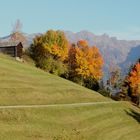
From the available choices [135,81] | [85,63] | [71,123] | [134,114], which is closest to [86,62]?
[85,63]

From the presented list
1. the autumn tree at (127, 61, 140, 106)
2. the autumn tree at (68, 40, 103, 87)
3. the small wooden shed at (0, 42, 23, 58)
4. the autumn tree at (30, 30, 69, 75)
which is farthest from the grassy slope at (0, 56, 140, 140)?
the autumn tree at (30, 30, 69, 75)

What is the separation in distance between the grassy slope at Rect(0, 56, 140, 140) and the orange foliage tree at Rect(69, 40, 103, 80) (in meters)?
41.9

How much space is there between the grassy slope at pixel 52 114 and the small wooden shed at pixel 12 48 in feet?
81.0

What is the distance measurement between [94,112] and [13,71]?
13.8 m

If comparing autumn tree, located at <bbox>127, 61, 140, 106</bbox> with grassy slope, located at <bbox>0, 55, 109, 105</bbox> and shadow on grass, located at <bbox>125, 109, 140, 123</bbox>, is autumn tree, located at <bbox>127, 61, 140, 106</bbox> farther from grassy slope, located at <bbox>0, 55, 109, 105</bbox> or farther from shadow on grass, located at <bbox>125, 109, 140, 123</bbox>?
grassy slope, located at <bbox>0, 55, 109, 105</bbox>

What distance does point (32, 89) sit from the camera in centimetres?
6259

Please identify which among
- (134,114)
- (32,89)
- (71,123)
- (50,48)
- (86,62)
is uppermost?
(50,48)

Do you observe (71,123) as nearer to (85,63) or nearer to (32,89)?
(32,89)

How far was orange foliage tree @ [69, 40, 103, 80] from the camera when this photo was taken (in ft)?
414

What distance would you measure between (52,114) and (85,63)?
7137 cm

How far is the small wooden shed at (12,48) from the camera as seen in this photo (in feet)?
337

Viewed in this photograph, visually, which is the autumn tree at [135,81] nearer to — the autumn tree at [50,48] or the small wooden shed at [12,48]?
the autumn tree at [50,48]

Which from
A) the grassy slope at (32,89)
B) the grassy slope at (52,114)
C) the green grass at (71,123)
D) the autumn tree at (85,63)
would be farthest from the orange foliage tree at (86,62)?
the grassy slope at (32,89)

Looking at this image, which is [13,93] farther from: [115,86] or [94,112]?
[115,86]
